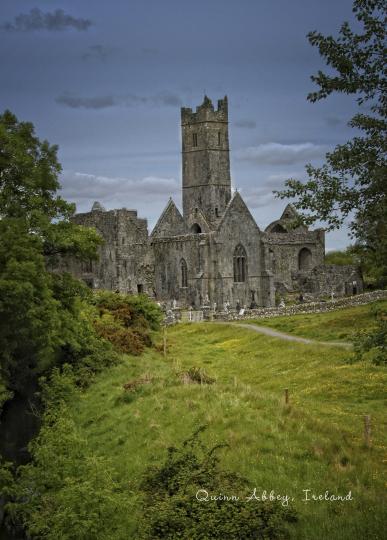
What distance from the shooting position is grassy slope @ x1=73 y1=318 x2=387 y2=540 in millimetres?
18469

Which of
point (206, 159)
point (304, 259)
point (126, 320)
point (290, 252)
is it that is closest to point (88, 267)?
point (206, 159)

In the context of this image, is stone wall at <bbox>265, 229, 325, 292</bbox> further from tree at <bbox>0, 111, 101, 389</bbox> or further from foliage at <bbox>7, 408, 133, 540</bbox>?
foliage at <bbox>7, 408, 133, 540</bbox>

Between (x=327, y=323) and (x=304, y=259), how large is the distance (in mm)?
46104

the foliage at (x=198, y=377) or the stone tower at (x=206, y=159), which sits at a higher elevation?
the stone tower at (x=206, y=159)

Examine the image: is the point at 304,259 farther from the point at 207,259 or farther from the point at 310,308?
the point at 310,308

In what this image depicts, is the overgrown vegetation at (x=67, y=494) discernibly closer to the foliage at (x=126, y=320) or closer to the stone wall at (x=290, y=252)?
the foliage at (x=126, y=320)

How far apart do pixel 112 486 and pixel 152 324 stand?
33612mm

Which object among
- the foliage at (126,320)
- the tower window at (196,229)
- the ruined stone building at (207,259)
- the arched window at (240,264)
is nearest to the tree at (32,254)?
the foliage at (126,320)

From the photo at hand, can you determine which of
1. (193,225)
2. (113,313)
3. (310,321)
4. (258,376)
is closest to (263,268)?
(193,225)

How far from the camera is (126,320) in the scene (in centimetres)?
5006

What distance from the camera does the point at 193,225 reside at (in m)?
90.5

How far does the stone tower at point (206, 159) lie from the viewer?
97125mm

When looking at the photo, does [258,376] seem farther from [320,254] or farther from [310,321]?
[320,254]

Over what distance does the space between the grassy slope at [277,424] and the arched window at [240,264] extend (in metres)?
42.7
